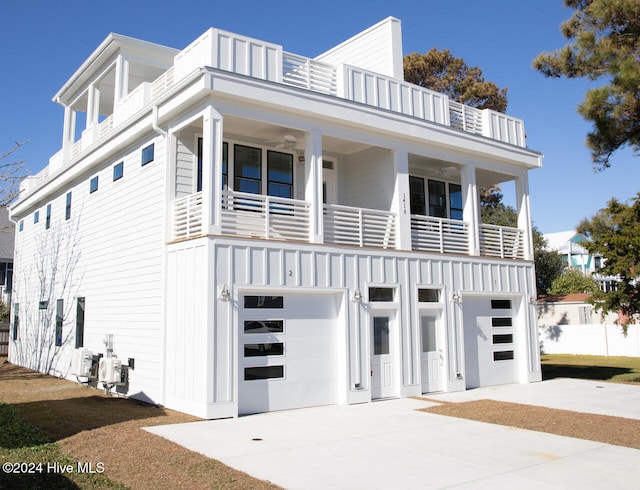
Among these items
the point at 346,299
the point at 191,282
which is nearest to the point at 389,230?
the point at 346,299

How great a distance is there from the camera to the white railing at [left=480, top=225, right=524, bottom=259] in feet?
52.1

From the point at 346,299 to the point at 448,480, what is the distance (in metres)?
6.03

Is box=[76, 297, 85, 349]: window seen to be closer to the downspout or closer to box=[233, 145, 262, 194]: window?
the downspout

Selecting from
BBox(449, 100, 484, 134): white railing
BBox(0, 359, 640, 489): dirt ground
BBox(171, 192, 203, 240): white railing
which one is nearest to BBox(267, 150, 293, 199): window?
BBox(171, 192, 203, 240): white railing

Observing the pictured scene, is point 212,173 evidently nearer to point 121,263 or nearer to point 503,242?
point 121,263

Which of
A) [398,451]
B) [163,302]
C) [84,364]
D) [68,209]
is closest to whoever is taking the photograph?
[398,451]

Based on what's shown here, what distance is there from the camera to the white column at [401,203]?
1359 cm

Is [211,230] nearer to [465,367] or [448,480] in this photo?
[448,480]

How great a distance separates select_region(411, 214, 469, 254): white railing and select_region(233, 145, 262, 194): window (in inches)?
153

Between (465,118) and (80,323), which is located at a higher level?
(465,118)

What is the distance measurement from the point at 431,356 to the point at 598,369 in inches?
394

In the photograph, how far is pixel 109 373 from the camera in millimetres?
12461

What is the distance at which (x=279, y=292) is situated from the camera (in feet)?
36.9

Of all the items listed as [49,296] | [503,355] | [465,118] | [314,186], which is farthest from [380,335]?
[49,296]
